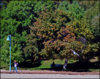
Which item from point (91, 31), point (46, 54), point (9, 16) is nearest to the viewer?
point (46, 54)

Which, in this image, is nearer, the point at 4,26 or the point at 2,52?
the point at 2,52

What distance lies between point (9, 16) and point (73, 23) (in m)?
11.3

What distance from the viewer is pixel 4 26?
96.2ft

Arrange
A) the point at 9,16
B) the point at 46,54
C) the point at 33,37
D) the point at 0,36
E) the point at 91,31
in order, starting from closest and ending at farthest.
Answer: the point at 46,54 < the point at 91,31 < the point at 33,37 < the point at 9,16 < the point at 0,36

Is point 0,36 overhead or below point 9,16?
below

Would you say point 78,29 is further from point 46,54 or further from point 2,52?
point 2,52

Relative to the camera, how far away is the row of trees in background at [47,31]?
71.2ft

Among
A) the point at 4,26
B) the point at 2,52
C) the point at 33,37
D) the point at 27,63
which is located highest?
the point at 4,26

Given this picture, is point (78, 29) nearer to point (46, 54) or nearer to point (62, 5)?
point (46, 54)

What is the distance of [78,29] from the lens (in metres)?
22.7

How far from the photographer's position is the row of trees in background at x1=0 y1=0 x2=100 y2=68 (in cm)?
2170

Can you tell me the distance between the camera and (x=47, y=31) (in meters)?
22.2

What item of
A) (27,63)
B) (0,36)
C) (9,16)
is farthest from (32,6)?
(27,63)

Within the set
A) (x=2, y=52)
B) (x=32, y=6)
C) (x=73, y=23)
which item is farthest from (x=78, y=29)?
(x=2, y=52)
